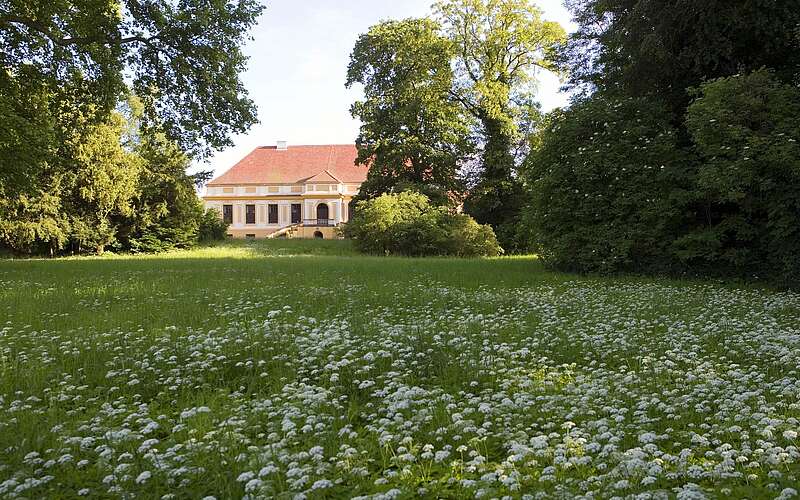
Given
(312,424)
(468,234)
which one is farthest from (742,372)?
(468,234)

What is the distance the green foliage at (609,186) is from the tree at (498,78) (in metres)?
17.4

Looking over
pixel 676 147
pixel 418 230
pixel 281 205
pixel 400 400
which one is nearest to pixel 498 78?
pixel 418 230

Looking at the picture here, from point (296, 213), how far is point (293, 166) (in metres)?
6.04

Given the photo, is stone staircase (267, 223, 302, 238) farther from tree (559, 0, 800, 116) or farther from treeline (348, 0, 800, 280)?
tree (559, 0, 800, 116)

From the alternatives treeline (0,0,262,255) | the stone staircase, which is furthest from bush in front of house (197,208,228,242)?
treeline (0,0,262,255)

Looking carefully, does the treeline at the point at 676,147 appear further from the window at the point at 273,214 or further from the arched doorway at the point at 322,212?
the window at the point at 273,214

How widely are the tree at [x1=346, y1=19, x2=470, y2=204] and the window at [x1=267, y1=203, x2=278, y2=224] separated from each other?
3640 centimetres

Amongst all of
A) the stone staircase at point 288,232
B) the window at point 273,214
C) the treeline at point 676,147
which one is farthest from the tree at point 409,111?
the window at point 273,214

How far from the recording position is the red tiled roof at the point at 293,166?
233 feet

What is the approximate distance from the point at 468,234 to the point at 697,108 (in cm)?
1834

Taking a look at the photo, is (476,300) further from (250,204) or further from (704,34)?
(250,204)

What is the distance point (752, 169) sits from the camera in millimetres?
12445

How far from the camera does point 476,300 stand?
10805 mm

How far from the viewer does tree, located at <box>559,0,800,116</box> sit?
13.6 meters
